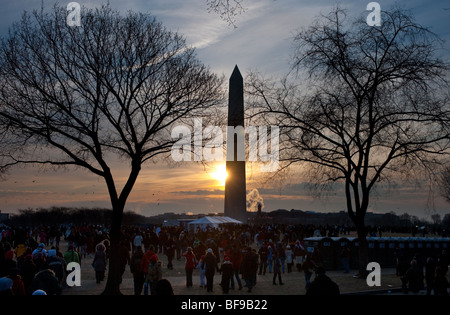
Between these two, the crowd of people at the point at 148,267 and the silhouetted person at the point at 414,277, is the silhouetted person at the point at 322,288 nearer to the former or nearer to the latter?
the crowd of people at the point at 148,267

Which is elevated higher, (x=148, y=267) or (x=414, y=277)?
Result: (x=148, y=267)

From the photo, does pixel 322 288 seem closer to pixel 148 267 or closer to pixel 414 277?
pixel 148 267

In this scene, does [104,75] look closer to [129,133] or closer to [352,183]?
[129,133]

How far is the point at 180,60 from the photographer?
15305mm

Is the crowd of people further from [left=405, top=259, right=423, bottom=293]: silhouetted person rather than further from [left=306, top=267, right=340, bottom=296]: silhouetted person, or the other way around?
[left=405, top=259, right=423, bottom=293]: silhouetted person

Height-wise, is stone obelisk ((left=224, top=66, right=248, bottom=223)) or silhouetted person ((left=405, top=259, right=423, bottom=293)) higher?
stone obelisk ((left=224, top=66, right=248, bottom=223))

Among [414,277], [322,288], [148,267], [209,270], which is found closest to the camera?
[322,288]

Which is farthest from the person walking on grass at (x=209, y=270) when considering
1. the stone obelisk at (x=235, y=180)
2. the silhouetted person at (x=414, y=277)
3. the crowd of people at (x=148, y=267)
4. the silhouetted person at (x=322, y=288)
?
the stone obelisk at (x=235, y=180)

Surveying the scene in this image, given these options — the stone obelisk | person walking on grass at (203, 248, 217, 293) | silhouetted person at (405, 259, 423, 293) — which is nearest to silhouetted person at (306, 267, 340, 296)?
silhouetted person at (405, 259, 423, 293)

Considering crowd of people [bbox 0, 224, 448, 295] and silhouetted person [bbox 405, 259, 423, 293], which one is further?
silhouetted person [bbox 405, 259, 423, 293]

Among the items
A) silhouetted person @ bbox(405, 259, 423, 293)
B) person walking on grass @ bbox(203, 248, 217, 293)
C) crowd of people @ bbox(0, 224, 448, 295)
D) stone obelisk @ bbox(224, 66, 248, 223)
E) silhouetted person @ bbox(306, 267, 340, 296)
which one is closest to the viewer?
silhouetted person @ bbox(306, 267, 340, 296)

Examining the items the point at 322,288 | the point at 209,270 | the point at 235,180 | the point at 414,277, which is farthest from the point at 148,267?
the point at 235,180

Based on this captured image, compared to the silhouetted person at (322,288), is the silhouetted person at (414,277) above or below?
below
